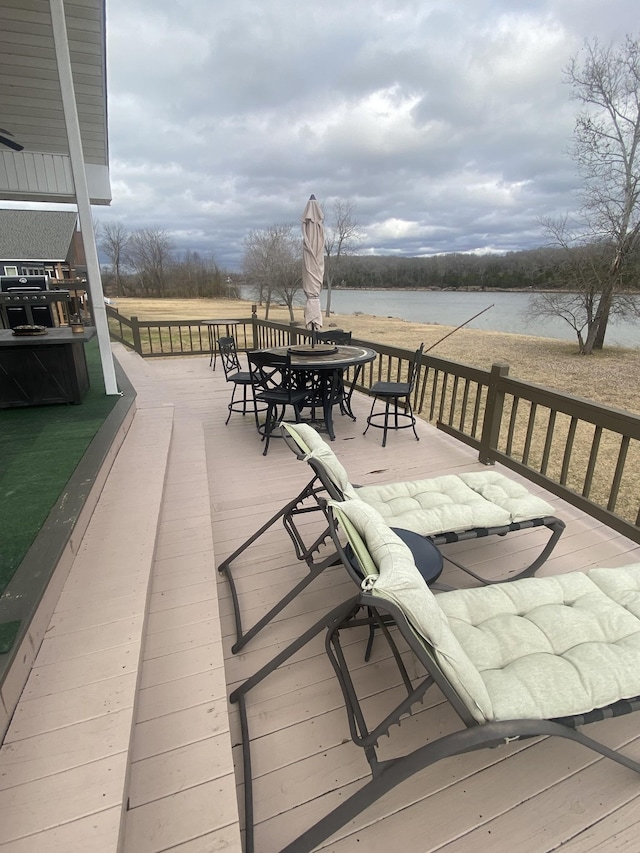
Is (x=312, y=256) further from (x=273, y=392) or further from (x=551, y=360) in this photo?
(x=551, y=360)

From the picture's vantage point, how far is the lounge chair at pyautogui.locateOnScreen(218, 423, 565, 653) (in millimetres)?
1808

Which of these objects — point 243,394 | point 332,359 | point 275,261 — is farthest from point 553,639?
point 275,261

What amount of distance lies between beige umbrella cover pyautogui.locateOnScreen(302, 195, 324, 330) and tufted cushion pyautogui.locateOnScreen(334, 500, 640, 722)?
12.8 feet

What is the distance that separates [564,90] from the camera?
11.8 metres

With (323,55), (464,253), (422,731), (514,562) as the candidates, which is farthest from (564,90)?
(422,731)

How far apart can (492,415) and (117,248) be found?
35.8m

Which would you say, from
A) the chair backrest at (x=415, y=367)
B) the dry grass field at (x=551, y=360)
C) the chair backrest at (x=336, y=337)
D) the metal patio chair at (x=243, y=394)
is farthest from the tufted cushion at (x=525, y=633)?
the dry grass field at (x=551, y=360)

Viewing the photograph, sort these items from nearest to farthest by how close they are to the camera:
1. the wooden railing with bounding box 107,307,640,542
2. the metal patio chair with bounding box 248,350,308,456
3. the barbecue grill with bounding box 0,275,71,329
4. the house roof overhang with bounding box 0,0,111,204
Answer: the wooden railing with bounding box 107,307,640,542
the house roof overhang with bounding box 0,0,111,204
the metal patio chair with bounding box 248,350,308,456
the barbecue grill with bounding box 0,275,71,329

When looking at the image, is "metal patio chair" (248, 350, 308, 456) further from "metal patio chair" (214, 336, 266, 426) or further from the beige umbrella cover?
the beige umbrella cover

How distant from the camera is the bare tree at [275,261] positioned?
81.4ft

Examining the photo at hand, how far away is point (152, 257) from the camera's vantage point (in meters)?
33.3

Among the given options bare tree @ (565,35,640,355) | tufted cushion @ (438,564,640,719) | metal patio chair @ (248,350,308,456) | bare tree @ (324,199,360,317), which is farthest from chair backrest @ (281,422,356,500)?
bare tree @ (324,199,360,317)

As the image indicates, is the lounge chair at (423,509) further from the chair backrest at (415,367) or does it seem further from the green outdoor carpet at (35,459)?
the chair backrest at (415,367)

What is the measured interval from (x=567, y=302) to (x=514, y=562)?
48.1 ft
